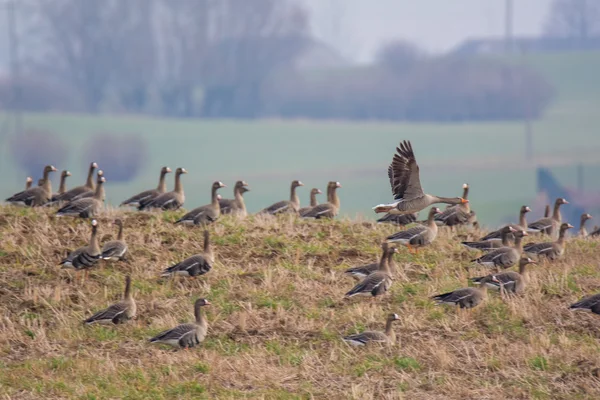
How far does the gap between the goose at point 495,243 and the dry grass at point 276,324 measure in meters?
0.35

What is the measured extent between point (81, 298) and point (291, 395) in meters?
4.62

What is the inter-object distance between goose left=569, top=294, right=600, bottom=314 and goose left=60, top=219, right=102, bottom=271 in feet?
22.2

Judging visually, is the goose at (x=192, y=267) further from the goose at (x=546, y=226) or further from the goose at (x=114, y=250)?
the goose at (x=546, y=226)

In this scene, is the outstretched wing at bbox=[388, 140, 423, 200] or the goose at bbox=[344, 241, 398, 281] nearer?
the goose at bbox=[344, 241, 398, 281]

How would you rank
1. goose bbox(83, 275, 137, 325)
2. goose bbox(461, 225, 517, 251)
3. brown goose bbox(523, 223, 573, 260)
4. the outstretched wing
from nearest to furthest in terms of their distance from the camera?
goose bbox(83, 275, 137, 325), the outstretched wing, goose bbox(461, 225, 517, 251), brown goose bbox(523, 223, 573, 260)

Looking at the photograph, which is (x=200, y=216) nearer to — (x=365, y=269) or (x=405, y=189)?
(x=405, y=189)

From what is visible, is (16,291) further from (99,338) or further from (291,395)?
(291,395)

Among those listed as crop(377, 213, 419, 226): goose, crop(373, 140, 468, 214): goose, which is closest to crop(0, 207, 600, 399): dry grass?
crop(373, 140, 468, 214): goose

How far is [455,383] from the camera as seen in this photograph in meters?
10.7

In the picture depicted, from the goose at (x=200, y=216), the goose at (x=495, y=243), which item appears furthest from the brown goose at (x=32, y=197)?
the goose at (x=495, y=243)

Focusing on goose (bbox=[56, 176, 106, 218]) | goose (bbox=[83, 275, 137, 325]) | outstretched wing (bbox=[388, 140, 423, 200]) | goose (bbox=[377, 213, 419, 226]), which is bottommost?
goose (bbox=[83, 275, 137, 325])

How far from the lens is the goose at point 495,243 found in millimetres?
16391

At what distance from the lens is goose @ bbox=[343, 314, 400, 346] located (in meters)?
11.9

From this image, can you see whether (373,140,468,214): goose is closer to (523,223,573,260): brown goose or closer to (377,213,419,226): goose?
(523,223,573,260): brown goose
